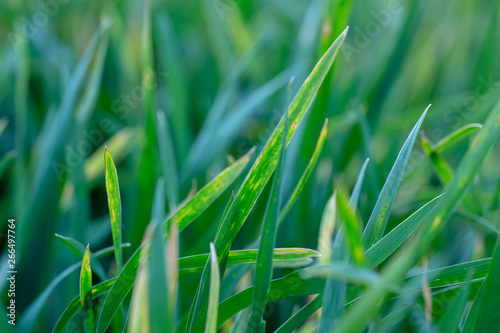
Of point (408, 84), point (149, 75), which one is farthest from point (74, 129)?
point (408, 84)

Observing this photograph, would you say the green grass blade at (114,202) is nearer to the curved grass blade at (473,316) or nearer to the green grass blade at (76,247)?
the green grass blade at (76,247)

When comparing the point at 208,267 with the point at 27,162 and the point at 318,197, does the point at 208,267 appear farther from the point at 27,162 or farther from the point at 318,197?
the point at 27,162

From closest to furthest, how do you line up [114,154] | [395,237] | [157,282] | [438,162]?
[157,282] → [395,237] → [438,162] → [114,154]

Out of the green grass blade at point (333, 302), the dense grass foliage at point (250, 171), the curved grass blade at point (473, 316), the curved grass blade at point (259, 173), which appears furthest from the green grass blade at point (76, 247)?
the curved grass blade at point (473, 316)

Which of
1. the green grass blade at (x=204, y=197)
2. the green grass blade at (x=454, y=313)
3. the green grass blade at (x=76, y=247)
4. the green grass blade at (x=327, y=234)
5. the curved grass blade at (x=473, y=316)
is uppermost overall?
the green grass blade at (x=204, y=197)

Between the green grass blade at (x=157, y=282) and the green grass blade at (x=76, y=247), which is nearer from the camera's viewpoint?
the green grass blade at (x=157, y=282)

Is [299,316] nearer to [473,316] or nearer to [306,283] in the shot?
[306,283]

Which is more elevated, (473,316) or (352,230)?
(352,230)

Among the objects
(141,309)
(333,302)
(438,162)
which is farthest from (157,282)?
(438,162)
